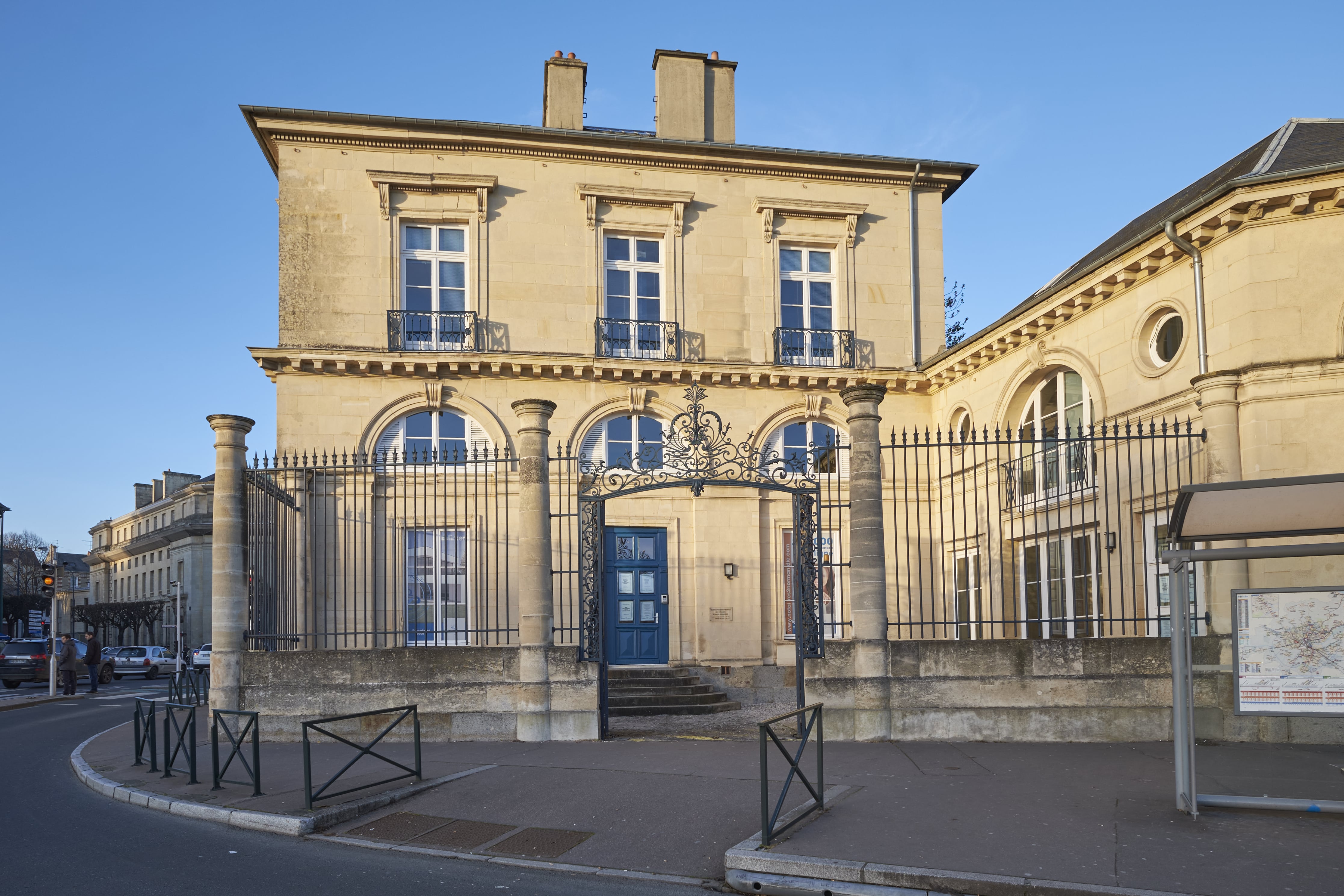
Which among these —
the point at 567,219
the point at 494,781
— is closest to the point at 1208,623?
the point at 494,781

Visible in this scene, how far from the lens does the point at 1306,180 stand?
11320 millimetres

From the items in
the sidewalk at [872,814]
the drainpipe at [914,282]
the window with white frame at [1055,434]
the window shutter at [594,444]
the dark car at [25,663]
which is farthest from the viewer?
the dark car at [25,663]

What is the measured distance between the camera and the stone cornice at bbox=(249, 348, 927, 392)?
1747cm

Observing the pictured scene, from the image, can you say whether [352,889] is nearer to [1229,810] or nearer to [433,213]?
[1229,810]

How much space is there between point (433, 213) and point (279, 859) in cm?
1349

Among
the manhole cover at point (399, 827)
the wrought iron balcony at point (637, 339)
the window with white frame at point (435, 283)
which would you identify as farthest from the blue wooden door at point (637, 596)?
the manhole cover at point (399, 827)

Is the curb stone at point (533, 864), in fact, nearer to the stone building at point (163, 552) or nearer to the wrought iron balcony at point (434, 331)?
the wrought iron balcony at point (434, 331)

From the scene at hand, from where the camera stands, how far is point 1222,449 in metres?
11.4

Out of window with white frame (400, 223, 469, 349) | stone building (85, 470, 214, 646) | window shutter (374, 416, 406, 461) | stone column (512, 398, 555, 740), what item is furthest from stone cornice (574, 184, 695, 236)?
stone building (85, 470, 214, 646)

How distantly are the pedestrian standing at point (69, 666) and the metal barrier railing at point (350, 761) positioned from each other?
61.0ft

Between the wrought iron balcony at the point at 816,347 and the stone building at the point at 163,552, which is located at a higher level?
the wrought iron balcony at the point at 816,347

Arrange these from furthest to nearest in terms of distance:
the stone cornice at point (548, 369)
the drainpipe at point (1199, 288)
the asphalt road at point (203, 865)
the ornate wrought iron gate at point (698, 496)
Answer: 1. the stone cornice at point (548, 369)
2. the drainpipe at point (1199, 288)
3. the ornate wrought iron gate at point (698, 496)
4. the asphalt road at point (203, 865)

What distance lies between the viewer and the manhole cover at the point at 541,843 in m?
7.09

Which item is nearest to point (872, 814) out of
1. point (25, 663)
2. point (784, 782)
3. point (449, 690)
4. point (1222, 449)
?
point (784, 782)
